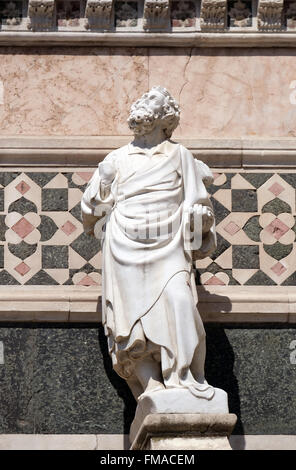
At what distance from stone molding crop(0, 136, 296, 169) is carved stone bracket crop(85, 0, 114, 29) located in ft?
2.06

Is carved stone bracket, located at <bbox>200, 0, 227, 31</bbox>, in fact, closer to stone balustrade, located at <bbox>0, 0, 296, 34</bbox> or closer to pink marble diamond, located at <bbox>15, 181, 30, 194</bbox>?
stone balustrade, located at <bbox>0, 0, 296, 34</bbox>

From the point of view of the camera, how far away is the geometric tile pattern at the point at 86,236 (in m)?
11.5

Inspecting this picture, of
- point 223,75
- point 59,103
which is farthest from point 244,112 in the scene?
point 59,103

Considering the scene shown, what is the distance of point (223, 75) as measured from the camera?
39.2ft

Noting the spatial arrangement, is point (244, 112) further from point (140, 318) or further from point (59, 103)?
point (140, 318)

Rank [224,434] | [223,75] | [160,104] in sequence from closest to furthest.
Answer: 1. [224,434]
2. [160,104]
3. [223,75]

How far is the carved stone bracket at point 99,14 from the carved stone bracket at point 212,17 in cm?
49

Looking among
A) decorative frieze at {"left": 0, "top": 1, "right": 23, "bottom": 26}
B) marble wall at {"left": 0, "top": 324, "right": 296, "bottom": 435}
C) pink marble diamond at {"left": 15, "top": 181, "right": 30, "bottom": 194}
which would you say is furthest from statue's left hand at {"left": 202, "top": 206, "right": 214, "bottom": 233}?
decorative frieze at {"left": 0, "top": 1, "right": 23, "bottom": 26}

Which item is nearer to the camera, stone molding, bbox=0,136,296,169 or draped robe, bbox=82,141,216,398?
draped robe, bbox=82,141,216,398

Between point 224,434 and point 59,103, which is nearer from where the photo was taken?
point 224,434

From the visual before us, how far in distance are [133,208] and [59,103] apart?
3.74ft

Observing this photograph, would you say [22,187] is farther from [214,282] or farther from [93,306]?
[214,282]

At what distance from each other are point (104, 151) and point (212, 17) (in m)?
0.96

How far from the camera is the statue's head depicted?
1118 cm
